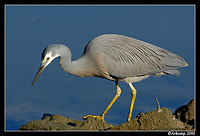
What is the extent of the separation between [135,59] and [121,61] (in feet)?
1.56

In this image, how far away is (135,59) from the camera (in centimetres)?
956

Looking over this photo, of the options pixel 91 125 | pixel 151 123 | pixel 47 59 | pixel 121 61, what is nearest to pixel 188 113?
pixel 151 123

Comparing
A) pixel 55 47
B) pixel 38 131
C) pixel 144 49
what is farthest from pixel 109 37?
pixel 38 131

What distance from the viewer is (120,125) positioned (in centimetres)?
827

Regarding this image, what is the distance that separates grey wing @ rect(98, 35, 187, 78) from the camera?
934 cm

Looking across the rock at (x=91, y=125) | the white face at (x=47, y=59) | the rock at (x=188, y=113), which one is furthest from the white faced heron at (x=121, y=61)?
the rock at (x=188, y=113)

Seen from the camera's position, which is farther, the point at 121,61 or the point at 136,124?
the point at 121,61

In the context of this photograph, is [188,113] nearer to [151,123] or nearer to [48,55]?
[151,123]

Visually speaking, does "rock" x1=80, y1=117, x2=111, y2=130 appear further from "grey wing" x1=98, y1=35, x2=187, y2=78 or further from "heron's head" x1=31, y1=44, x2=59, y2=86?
"heron's head" x1=31, y1=44, x2=59, y2=86

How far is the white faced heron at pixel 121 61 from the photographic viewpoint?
9.23 metres

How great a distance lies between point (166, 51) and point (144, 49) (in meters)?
0.77

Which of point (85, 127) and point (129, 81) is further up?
point (129, 81)

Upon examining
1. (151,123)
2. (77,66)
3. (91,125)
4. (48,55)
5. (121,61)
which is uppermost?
(48,55)
